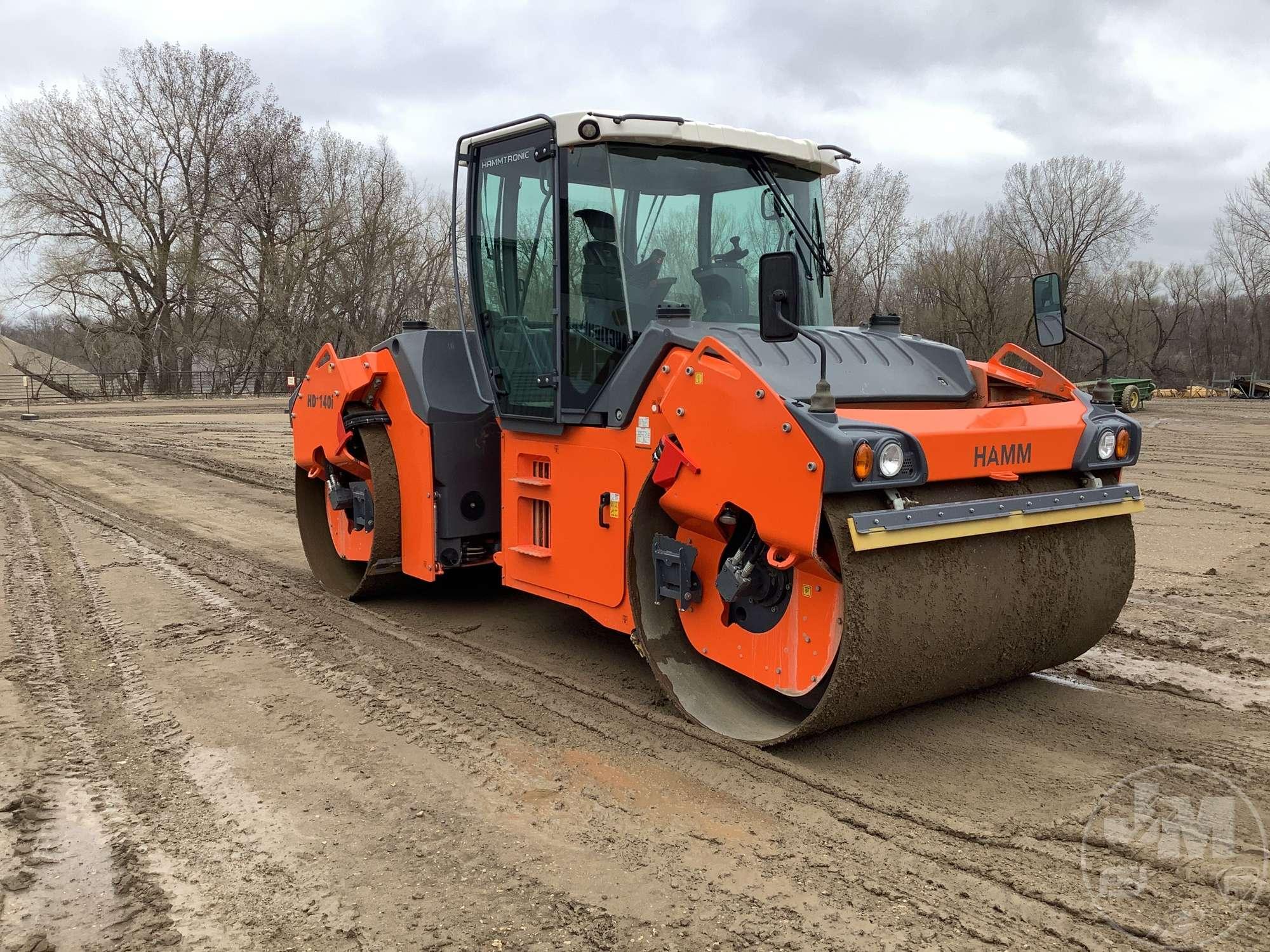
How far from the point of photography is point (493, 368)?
17.6 feet

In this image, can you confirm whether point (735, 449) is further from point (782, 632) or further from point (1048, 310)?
point (1048, 310)

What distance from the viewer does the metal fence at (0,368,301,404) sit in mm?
37219

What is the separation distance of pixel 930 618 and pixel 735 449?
3.00 feet

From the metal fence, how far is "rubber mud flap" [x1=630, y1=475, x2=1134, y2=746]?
34.7 meters

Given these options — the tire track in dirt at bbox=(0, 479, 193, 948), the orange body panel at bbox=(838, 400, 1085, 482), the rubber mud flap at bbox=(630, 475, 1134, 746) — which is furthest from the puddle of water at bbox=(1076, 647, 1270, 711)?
the tire track in dirt at bbox=(0, 479, 193, 948)

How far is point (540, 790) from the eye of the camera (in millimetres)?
3600

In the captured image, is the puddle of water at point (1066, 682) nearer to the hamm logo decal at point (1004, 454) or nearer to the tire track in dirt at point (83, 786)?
the hamm logo decal at point (1004, 454)

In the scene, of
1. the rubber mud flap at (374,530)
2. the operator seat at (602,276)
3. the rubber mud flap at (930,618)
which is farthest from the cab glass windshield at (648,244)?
the rubber mud flap at (374,530)

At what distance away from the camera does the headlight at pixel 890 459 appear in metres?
3.43

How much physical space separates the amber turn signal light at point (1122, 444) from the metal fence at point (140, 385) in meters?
35.3

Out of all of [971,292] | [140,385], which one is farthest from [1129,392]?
[140,385]

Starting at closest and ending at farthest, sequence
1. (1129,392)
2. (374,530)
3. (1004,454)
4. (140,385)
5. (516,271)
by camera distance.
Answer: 1. (1004,454)
2. (516,271)
3. (374,530)
4. (1129,392)
5. (140,385)

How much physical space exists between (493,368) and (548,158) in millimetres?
1172

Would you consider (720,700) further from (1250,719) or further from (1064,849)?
(1250,719)
